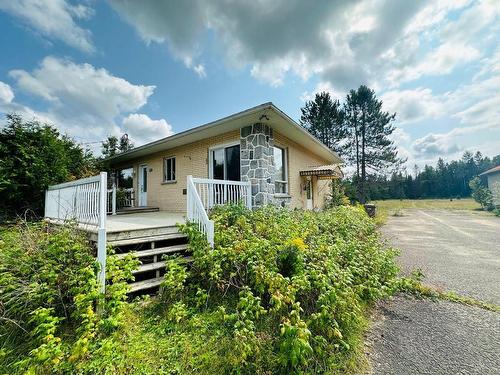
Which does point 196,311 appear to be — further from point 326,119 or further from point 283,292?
point 326,119

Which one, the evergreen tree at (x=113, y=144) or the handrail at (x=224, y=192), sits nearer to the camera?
the handrail at (x=224, y=192)

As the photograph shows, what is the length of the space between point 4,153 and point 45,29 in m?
4.00

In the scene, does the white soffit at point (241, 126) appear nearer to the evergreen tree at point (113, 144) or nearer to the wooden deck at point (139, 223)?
the wooden deck at point (139, 223)

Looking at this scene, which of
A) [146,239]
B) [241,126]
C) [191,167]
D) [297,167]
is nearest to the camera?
[146,239]

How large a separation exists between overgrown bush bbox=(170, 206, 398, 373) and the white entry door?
25.1ft

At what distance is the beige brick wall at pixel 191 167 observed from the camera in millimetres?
7938

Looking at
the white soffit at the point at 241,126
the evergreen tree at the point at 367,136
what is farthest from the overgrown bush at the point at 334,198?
the evergreen tree at the point at 367,136

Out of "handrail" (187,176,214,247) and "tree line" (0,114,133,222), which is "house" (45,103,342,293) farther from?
"tree line" (0,114,133,222)

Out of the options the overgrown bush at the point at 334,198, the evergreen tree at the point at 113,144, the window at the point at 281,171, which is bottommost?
the overgrown bush at the point at 334,198

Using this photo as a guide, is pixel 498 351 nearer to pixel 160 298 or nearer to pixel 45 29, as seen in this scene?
pixel 160 298

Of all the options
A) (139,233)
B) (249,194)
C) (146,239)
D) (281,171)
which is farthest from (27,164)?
(281,171)

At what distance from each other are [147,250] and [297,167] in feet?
23.3

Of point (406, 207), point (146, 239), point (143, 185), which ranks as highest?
point (143, 185)

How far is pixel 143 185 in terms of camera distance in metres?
10.7
